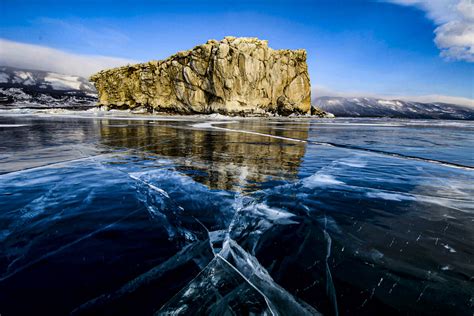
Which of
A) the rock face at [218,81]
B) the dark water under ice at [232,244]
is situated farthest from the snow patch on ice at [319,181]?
the rock face at [218,81]

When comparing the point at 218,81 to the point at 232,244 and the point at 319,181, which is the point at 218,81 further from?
the point at 232,244

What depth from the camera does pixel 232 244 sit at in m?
2.71

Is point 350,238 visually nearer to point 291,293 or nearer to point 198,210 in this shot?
→ point 291,293

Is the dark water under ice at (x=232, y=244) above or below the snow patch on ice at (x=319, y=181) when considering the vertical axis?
below

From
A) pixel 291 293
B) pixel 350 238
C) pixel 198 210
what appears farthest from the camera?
pixel 198 210

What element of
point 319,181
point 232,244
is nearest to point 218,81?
point 319,181

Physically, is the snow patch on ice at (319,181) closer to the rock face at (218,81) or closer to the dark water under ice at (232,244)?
the dark water under ice at (232,244)

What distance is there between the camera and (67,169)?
5633 millimetres

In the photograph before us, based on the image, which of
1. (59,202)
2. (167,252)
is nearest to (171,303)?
(167,252)

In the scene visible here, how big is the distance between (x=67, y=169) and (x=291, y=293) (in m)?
6.03

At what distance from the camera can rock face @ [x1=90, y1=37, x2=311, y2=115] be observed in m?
59.9

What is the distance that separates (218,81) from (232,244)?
61713 mm

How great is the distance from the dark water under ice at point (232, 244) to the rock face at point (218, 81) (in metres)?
58.0

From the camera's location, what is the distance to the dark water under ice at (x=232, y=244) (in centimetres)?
188
